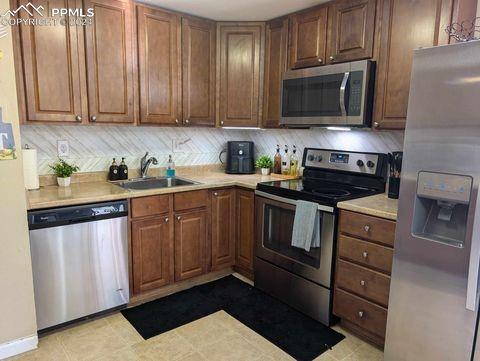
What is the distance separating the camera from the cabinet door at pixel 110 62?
250 centimetres

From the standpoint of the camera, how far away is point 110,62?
2.59m

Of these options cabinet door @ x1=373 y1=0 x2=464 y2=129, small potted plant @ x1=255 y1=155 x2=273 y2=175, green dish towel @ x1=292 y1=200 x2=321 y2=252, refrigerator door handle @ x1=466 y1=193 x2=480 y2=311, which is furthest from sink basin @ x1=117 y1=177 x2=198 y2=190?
refrigerator door handle @ x1=466 y1=193 x2=480 y2=311

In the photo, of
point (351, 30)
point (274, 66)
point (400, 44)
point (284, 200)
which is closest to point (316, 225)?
point (284, 200)

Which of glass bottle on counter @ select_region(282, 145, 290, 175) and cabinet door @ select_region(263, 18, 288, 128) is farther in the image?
glass bottle on counter @ select_region(282, 145, 290, 175)

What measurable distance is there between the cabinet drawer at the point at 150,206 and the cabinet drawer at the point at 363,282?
54.1 inches

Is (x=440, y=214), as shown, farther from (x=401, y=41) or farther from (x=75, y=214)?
(x=75, y=214)

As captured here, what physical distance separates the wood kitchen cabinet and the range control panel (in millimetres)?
641

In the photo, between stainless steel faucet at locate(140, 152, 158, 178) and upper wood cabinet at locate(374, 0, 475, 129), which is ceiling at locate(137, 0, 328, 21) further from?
stainless steel faucet at locate(140, 152, 158, 178)

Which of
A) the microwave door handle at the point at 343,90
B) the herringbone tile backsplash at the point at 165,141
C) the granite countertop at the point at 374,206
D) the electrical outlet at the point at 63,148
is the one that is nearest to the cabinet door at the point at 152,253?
the herringbone tile backsplash at the point at 165,141

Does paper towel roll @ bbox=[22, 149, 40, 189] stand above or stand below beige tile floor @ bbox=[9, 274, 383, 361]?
above

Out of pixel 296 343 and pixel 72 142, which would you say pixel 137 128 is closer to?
pixel 72 142

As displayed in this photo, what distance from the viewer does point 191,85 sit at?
3070mm

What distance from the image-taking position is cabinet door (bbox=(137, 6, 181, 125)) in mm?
2740

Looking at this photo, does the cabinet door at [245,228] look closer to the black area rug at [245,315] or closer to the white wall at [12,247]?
the black area rug at [245,315]
